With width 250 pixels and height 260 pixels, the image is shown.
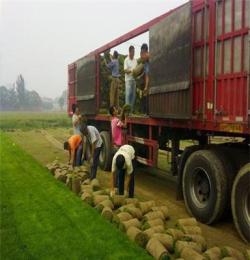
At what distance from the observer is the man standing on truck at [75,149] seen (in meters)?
10.7

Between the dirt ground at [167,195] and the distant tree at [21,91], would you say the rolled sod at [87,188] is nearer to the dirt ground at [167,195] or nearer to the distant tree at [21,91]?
the dirt ground at [167,195]

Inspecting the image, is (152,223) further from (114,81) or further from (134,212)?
(114,81)

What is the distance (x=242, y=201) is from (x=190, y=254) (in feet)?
4.17

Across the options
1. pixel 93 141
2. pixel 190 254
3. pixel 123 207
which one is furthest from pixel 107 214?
pixel 93 141

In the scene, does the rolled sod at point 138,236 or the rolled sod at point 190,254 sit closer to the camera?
the rolled sod at point 190,254

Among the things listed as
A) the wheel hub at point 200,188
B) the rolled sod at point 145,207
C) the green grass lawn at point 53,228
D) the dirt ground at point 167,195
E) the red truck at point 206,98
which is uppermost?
the red truck at point 206,98

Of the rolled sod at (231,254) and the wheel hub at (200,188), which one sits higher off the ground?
the wheel hub at (200,188)

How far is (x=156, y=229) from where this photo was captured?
18.9 ft

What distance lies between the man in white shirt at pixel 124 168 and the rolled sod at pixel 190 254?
2.77 metres

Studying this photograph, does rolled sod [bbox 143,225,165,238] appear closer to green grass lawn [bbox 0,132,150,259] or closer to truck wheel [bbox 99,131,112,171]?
green grass lawn [bbox 0,132,150,259]

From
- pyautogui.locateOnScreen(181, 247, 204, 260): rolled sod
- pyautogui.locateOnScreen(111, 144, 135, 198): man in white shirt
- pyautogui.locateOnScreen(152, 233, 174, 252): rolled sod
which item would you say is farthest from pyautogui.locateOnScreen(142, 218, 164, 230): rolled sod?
A: pyautogui.locateOnScreen(111, 144, 135, 198): man in white shirt

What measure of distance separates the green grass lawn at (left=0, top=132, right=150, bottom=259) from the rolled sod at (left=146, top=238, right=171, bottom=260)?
0.09 meters

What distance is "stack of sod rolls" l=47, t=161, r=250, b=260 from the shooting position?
5.08 metres

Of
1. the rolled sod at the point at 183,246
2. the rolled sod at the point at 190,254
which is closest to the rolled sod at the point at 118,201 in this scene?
the rolled sod at the point at 183,246
